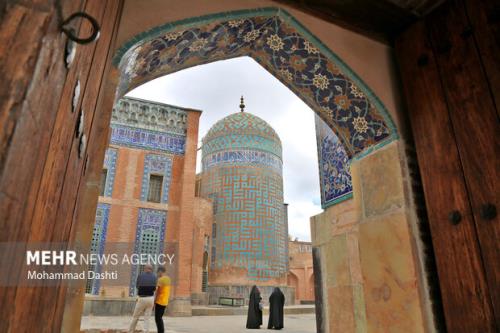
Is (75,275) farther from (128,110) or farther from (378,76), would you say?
(128,110)

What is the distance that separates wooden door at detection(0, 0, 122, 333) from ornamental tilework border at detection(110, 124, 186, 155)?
1030 centimetres

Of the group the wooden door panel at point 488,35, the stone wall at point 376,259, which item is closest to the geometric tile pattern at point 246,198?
the stone wall at point 376,259

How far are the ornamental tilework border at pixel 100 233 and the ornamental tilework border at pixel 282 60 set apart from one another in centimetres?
830

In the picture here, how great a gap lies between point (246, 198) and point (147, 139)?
15.1 ft

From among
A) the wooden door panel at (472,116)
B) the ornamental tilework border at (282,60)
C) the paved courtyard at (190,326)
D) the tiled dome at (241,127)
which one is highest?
the tiled dome at (241,127)

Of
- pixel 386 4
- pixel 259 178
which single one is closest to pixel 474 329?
pixel 386 4

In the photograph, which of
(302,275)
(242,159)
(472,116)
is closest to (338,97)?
(472,116)

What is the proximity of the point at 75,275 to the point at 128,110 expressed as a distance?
33.1ft

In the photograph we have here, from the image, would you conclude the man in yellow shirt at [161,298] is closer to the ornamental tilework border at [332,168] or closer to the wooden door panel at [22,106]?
the ornamental tilework border at [332,168]

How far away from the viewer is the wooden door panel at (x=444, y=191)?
1606 mm

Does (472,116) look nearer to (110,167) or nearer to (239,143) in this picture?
(110,167)

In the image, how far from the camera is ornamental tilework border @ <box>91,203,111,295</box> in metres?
9.31

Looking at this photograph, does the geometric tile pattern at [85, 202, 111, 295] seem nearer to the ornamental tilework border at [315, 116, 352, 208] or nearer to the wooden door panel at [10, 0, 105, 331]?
the ornamental tilework border at [315, 116, 352, 208]

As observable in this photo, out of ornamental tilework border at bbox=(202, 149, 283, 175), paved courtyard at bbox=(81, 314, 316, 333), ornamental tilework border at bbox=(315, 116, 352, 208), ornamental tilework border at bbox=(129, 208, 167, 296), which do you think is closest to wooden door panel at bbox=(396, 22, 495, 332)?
ornamental tilework border at bbox=(315, 116, 352, 208)
